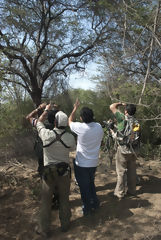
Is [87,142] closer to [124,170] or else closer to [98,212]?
[124,170]

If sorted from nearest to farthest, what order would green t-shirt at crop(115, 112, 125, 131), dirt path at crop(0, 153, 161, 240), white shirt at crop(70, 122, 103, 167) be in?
dirt path at crop(0, 153, 161, 240)
white shirt at crop(70, 122, 103, 167)
green t-shirt at crop(115, 112, 125, 131)

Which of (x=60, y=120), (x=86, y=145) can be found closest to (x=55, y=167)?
(x=86, y=145)

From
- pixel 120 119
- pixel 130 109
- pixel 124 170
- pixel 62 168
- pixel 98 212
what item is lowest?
pixel 98 212

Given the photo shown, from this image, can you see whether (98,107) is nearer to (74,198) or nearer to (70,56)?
(70,56)

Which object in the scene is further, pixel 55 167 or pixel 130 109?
pixel 130 109

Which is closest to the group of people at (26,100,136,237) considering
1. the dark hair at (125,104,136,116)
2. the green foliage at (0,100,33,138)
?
the dark hair at (125,104,136,116)

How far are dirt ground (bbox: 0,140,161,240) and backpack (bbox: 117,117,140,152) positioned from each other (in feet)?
3.24

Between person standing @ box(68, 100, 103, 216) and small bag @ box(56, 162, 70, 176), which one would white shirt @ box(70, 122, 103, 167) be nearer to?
person standing @ box(68, 100, 103, 216)

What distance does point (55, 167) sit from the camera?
299 centimetres

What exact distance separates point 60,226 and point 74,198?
33.5 inches

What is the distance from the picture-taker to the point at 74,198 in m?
4.08

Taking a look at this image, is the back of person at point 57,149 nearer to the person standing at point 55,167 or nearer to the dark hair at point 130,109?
the person standing at point 55,167

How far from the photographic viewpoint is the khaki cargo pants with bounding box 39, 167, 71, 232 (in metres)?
2.99

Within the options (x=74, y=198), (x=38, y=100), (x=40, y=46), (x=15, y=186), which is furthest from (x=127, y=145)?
(x=40, y=46)
